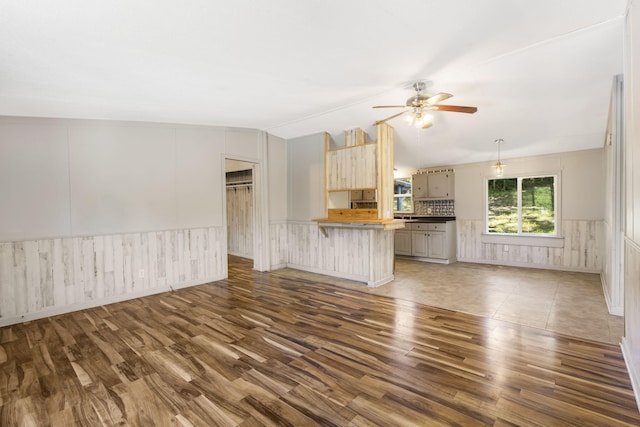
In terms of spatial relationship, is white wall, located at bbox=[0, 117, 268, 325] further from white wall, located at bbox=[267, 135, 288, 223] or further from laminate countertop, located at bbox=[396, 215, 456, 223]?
laminate countertop, located at bbox=[396, 215, 456, 223]

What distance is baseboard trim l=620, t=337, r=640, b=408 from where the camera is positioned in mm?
2051

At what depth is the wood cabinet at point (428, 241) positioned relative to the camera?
22.6ft

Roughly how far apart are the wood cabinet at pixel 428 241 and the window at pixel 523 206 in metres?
0.92

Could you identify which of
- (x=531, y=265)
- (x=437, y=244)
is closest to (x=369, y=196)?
(x=437, y=244)

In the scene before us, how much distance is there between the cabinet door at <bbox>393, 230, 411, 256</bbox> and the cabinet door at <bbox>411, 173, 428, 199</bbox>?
1.01 m

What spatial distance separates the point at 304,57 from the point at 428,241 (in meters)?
5.45

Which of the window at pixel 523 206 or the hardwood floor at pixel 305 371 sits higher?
the window at pixel 523 206

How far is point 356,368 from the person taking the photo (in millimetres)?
2498

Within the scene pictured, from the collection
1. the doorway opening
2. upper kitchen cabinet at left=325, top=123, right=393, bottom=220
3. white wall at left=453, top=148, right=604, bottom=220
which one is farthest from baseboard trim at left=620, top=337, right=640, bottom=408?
the doorway opening

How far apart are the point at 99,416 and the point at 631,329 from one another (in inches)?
151

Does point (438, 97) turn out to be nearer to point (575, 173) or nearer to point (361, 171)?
point (361, 171)

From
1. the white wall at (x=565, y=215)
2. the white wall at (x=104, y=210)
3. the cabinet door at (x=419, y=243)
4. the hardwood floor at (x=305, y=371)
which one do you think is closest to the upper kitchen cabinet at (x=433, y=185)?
the white wall at (x=565, y=215)

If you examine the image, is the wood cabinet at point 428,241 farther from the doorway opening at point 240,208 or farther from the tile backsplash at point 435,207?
the doorway opening at point 240,208

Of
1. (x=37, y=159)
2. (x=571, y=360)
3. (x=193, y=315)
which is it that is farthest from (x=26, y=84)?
(x=571, y=360)
